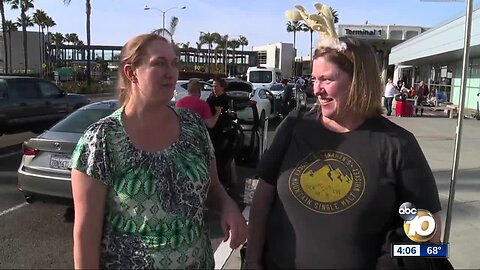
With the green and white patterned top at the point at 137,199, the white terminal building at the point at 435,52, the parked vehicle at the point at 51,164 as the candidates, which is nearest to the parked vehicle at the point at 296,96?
the white terminal building at the point at 435,52

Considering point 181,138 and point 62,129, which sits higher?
point 181,138

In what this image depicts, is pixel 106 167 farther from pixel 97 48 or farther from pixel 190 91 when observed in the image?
pixel 97 48

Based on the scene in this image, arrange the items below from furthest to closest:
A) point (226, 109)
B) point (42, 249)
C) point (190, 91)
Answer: point (226, 109)
point (190, 91)
point (42, 249)

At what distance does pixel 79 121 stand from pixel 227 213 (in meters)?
4.47

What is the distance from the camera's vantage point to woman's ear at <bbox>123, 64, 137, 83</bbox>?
1987mm

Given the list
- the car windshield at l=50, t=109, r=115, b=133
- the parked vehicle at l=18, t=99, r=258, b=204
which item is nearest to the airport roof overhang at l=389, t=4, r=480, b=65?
the car windshield at l=50, t=109, r=115, b=133

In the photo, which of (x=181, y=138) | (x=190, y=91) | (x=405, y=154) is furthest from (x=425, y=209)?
(x=190, y=91)

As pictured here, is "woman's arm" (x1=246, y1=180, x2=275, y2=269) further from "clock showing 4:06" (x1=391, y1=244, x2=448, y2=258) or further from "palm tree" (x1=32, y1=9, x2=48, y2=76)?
"palm tree" (x1=32, y1=9, x2=48, y2=76)

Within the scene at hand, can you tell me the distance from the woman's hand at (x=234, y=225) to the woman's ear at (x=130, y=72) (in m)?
0.72

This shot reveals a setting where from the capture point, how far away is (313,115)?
2.09 metres

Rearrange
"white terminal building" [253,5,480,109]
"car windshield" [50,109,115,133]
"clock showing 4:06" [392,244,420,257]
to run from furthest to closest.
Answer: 1. "white terminal building" [253,5,480,109]
2. "car windshield" [50,109,115,133]
3. "clock showing 4:06" [392,244,420,257]

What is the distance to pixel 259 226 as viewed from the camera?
2039mm

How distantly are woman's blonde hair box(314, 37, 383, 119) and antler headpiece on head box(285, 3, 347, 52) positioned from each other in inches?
0.8

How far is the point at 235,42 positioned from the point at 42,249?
10343cm
